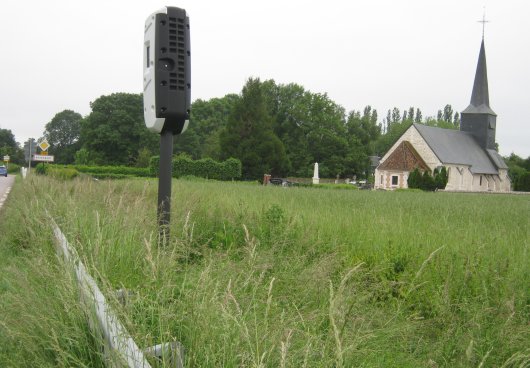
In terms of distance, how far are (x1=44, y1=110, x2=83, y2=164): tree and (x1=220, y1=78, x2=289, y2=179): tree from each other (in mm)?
39749

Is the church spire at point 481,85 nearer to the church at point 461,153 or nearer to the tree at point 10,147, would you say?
the church at point 461,153

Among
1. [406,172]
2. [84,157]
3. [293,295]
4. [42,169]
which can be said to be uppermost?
[84,157]

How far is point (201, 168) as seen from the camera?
141ft

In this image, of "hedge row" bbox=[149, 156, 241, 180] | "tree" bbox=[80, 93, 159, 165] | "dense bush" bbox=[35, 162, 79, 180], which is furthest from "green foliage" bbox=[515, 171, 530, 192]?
"dense bush" bbox=[35, 162, 79, 180]

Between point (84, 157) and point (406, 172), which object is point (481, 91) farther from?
point (84, 157)

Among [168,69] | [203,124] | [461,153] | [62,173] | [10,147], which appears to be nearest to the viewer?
[168,69]

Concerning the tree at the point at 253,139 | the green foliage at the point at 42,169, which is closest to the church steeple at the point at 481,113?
the tree at the point at 253,139

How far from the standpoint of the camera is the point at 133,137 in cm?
6850

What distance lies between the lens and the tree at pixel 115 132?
6694 centimetres

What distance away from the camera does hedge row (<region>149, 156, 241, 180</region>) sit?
41.8 metres

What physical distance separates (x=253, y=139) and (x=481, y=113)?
107 feet

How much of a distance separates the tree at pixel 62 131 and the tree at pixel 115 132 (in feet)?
67.7

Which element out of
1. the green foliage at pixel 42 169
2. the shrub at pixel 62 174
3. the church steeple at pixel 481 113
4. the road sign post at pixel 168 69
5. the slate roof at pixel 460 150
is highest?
the church steeple at pixel 481 113

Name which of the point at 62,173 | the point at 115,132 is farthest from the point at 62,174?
the point at 115,132
